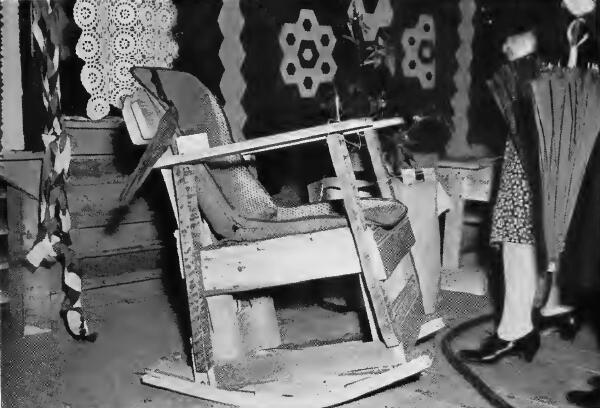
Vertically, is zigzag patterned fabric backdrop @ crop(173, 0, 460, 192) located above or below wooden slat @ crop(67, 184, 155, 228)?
above

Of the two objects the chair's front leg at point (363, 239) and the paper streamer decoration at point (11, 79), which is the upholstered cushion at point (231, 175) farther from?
the paper streamer decoration at point (11, 79)

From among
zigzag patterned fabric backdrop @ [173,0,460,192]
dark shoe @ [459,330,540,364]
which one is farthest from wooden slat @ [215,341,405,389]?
zigzag patterned fabric backdrop @ [173,0,460,192]

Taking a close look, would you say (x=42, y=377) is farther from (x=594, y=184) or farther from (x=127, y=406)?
(x=594, y=184)

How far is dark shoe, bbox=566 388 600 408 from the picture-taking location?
5.11ft

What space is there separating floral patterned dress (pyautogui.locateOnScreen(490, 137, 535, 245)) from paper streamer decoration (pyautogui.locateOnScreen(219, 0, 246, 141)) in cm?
148

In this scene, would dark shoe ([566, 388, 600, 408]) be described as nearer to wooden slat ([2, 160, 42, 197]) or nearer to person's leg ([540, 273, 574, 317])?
person's leg ([540, 273, 574, 317])

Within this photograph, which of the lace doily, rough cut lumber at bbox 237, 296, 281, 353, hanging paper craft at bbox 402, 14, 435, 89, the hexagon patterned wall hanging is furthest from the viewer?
hanging paper craft at bbox 402, 14, 435, 89

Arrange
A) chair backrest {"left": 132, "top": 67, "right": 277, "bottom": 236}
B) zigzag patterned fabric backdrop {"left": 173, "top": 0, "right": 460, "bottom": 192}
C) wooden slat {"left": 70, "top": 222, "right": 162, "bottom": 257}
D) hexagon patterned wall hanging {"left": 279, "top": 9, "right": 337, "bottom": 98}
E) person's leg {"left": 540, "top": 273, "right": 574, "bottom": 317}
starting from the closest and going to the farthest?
chair backrest {"left": 132, "top": 67, "right": 277, "bottom": 236} < person's leg {"left": 540, "top": 273, "right": 574, "bottom": 317} < wooden slat {"left": 70, "top": 222, "right": 162, "bottom": 257} < zigzag patterned fabric backdrop {"left": 173, "top": 0, "right": 460, "bottom": 192} < hexagon patterned wall hanging {"left": 279, "top": 9, "right": 337, "bottom": 98}

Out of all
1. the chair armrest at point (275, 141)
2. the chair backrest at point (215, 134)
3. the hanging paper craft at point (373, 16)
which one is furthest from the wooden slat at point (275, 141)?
the hanging paper craft at point (373, 16)

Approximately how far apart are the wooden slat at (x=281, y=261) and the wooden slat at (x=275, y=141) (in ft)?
0.96

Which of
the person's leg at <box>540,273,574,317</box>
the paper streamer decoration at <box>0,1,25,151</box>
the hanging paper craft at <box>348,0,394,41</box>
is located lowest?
the person's leg at <box>540,273,574,317</box>

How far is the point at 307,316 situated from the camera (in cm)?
257

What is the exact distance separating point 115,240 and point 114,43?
996 millimetres

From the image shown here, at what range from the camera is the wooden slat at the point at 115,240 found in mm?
2600
